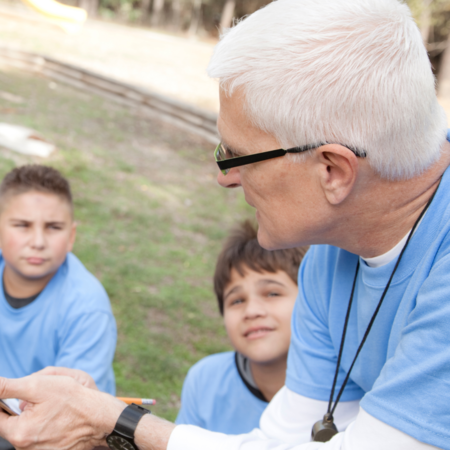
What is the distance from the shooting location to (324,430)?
5.46ft

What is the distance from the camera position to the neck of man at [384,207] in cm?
133

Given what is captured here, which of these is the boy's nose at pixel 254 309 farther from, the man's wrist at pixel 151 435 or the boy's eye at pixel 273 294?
the man's wrist at pixel 151 435

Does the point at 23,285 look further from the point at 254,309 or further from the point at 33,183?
the point at 254,309

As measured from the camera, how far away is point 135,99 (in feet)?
33.6

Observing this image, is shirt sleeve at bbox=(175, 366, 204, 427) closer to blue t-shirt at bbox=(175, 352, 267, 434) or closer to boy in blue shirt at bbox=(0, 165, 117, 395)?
blue t-shirt at bbox=(175, 352, 267, 434)

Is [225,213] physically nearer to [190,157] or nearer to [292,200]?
[190,157]

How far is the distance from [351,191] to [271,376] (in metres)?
1.38

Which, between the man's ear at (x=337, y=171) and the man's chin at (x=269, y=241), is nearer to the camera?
the man's ear at (x=337, y=171)

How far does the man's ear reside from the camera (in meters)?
1.27

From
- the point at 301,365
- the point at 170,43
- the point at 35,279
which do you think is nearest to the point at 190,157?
the point at 35,279

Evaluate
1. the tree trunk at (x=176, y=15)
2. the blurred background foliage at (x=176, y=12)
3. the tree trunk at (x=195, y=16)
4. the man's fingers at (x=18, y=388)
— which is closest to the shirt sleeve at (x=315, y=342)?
the man's fingers at (x=18, y=388)

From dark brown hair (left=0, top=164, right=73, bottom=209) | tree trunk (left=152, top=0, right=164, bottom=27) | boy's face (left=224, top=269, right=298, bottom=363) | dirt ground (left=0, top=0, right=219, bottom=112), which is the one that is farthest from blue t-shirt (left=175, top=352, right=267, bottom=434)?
tree trunk (left=152, top=0, right=164, bottom=27)

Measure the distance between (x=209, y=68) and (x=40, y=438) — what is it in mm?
1204

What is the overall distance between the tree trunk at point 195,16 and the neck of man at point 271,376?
29.1m
